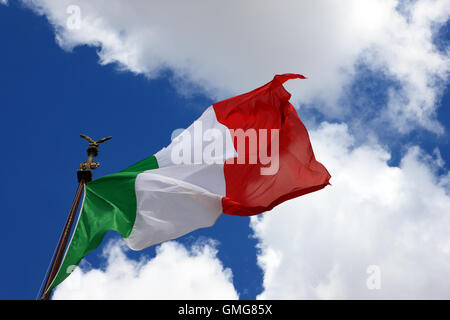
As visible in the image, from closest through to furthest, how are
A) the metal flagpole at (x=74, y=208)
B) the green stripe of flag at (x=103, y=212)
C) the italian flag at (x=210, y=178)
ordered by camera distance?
1. the metal flagpole at (x=74, y=208)
2. the green stripe of flag at (x=103, y=212)
3. the italian flag at (x=210, y=178)

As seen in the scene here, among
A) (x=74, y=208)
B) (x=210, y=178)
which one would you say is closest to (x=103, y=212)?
(x=74, y=208)

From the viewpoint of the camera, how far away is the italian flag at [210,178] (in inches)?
552

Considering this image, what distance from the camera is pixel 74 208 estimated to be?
13.6 metres

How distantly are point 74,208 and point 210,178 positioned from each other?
4488 mm

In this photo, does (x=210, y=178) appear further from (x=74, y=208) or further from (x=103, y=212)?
(x=74, y=208)

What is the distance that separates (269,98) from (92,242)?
8089 millimetres

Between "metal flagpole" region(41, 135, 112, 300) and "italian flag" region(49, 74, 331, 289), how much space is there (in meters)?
0.21

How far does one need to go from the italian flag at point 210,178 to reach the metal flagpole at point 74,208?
8.3 inches

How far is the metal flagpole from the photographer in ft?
38.9

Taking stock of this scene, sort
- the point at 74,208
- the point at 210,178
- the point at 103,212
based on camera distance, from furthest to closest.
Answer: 1. the point at 210,178
2. the point at 103,212
3. the point at 74,208

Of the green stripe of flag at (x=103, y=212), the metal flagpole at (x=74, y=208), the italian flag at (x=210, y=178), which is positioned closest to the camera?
the metal flagpole at (x=74, y=208)

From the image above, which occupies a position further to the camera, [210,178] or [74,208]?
[210,178]
